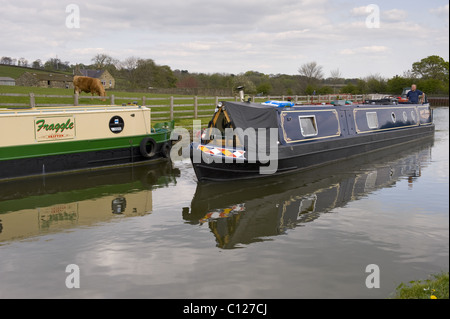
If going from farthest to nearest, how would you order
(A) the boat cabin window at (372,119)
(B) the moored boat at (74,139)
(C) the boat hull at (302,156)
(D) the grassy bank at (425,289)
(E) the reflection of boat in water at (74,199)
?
(A) the boat cabin window at (372,119) < (B) the moored boat at (74,139) < (C) the boat hull at (302,156) < (E) the reflection of boat in water at (74,199) < (D) the grassy bank at (425,289)

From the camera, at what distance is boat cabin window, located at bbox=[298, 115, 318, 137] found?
1395 centimetres

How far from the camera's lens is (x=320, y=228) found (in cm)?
816

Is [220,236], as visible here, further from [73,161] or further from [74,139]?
[74,139]

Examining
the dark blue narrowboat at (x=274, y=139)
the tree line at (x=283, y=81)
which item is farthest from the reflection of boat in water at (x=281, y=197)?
the tree line at (x=283, y=81)

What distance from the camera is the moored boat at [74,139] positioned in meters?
12.2

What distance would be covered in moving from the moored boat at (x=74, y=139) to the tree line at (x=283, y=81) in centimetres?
3014

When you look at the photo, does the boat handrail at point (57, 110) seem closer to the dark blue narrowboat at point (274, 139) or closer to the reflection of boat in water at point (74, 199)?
the reflection of boat in water at point (74, 199)

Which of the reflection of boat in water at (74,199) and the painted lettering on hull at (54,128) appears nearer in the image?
the reflection of boat in water at (74,199)

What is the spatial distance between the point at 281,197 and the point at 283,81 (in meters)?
62.9

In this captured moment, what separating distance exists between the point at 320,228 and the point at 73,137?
28.5 feet

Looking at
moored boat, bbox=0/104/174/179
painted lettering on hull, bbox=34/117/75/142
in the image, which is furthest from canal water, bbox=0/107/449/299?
painted lettering on hull, bbox=34/117/75/142

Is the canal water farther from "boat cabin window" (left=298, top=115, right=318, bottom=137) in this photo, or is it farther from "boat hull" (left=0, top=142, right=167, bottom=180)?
"boat cabin window" (left=298, top=115, right=318, bottom=137)
